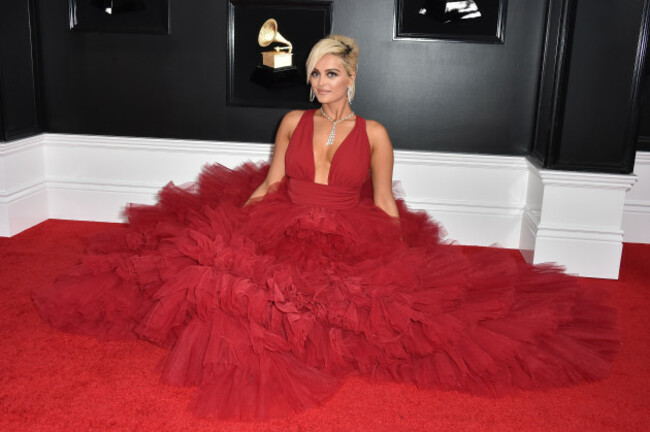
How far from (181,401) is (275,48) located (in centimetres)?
247

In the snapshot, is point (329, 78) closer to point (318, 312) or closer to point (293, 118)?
point (293, 118)

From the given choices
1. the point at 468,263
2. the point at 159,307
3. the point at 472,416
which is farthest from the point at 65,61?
the point at 472,416

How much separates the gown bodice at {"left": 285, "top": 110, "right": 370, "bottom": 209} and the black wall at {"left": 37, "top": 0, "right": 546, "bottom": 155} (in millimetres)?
1225

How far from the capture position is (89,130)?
4.34 meters

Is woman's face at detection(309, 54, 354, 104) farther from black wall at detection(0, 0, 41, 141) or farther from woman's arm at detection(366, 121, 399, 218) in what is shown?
black wall at detection(0, 0, 41, 141)

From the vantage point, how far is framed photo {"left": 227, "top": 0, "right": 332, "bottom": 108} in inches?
155

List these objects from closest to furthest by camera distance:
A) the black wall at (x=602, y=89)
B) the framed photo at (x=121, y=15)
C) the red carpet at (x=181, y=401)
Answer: the red carpet at (x=181, y=401) → the black wall at (x=602, y=89) → the framed photo at (x=121, y=15)

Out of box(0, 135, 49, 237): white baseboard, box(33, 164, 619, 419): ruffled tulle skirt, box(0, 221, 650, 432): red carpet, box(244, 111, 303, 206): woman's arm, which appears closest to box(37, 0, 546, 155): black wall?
box(0, 135, 49, 237): white baseboard

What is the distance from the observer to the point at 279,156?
10.2ft

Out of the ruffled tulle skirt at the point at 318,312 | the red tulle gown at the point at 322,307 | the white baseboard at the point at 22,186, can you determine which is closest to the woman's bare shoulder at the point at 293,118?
the red tulle gown at the point at 322,307

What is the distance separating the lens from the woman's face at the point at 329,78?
2785mm

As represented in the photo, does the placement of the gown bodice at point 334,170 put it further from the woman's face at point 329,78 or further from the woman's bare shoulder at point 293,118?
the woman's face at point 329,78

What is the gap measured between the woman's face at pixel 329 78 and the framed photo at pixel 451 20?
1278mm

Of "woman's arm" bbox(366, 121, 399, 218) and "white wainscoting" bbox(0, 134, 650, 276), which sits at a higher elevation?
"woman's arm" bbox(366, 121, 399, 218)
